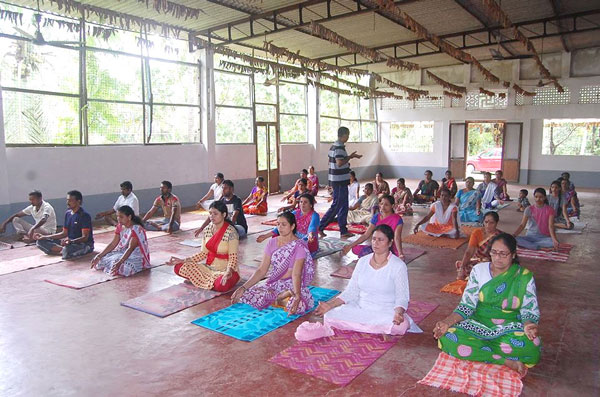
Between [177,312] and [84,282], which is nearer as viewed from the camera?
[177,312]

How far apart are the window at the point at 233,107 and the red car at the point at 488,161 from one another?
10400 millimetres

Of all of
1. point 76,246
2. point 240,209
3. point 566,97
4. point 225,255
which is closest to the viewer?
point 225,255

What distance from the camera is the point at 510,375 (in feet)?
9.95

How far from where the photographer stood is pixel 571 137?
52.4 feet

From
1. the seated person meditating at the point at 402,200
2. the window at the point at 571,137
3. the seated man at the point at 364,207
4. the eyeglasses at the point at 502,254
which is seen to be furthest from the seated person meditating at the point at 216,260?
the window at the point at 571,137

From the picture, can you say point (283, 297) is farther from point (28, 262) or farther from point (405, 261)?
point (28, 262)

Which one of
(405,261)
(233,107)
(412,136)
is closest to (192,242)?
(405,261)

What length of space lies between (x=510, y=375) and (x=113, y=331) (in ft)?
9.78

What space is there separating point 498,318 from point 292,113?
1275cm

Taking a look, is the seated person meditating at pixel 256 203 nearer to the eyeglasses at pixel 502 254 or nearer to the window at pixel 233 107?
the window at pixel 233 107

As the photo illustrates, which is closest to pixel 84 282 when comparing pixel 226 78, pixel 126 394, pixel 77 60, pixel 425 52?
pixel 126 394

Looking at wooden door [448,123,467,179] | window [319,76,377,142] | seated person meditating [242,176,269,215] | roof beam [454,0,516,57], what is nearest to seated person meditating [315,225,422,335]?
seated person meditating [242,176,269,215]

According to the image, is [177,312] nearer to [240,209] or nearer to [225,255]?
[225,255]

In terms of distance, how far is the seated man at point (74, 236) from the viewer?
634 cm
